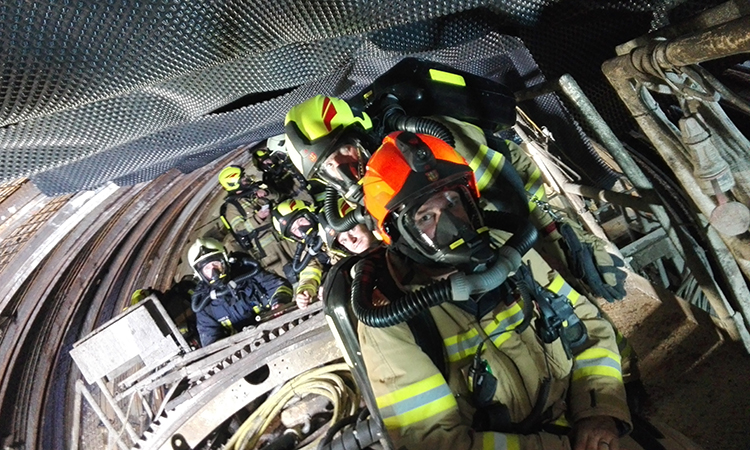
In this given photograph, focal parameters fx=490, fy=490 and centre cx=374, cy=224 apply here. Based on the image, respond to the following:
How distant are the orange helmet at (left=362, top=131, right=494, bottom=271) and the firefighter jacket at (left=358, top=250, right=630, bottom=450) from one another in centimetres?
22

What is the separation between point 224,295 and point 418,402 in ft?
16.3

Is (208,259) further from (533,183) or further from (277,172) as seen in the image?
(533,183)

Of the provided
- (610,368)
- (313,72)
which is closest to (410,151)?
(313,72)

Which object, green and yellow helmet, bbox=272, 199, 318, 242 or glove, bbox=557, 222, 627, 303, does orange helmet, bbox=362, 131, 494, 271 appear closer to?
glove, bbox=557, 222, 627, 303

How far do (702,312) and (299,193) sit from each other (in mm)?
6688

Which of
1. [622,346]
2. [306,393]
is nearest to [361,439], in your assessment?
[622,346]

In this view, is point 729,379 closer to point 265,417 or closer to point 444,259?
point 444,259

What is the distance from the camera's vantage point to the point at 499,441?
202 centimetres

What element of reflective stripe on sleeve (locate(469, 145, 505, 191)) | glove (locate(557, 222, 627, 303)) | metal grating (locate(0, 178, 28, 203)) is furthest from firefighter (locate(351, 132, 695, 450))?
metal grating (locate(0, 178, 28, 203))

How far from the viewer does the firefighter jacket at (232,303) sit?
641 centimetres

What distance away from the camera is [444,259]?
217 cm

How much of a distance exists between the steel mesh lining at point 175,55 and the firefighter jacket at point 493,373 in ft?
3.71

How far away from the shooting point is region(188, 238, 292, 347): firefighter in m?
6.42

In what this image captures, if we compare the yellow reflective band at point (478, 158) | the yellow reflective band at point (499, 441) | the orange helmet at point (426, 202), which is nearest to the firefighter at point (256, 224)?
the yellow reflective band at point (478, 158)
